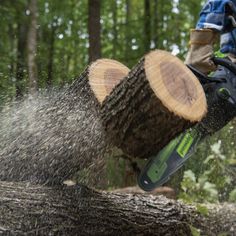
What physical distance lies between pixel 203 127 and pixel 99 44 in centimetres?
289

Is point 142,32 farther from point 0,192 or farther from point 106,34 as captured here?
point 0,192

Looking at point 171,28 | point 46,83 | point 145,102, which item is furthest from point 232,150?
point 171,28

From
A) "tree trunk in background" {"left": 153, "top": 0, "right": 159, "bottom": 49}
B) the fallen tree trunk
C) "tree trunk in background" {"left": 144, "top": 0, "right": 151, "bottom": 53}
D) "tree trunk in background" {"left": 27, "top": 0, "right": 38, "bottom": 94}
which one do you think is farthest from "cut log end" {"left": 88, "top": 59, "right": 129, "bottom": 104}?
"tree trunk in background" {"left": 153, "top": 0, "right": 159, "bottom": 49}

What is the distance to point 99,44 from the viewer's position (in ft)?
20.5

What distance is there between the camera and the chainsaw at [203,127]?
3.47 meters

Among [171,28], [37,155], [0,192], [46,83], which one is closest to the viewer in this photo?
[0,192]

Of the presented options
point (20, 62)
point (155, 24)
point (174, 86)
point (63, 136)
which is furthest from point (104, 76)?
point (155, 24)

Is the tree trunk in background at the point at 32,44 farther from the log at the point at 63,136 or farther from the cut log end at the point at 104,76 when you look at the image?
the cut log end at the point at 104,76

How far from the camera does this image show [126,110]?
2.96 meters

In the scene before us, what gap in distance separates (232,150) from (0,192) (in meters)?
3.03

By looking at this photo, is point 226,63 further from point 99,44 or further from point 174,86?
point 99,44

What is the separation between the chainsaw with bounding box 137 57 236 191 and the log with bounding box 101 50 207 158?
0.39 m

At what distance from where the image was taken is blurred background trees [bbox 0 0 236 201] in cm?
480

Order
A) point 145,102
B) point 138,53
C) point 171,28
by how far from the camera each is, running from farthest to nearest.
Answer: point 171,28 → point 138,53 → point 145,102
